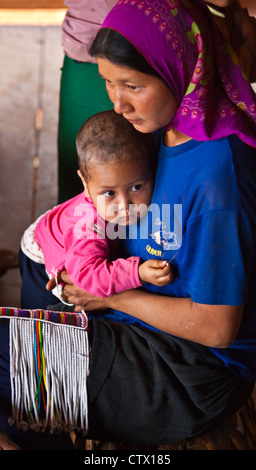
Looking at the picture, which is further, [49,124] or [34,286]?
[49,124]

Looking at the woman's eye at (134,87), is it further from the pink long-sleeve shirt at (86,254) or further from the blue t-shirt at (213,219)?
the pink long-sleeve shirt at (86,254)

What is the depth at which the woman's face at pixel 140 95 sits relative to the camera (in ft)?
3.24

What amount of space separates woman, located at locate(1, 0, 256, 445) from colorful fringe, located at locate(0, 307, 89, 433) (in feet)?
0.11

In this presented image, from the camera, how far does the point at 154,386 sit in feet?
3.79

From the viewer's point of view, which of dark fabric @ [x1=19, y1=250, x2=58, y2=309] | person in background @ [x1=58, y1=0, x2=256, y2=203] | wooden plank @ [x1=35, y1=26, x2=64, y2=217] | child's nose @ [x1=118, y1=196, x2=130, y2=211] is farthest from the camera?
wooden plank @ [x1=35, y1=26, x2=64, y2=217]

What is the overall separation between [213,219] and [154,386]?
437mm

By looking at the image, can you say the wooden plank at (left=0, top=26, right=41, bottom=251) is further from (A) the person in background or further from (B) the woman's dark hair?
(B) the woman's dark hair

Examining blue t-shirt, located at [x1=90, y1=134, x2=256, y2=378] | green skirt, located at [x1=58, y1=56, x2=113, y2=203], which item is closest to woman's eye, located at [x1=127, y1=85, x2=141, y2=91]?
blue t-shirt, located at [x1=90, y1=134, x2=256, y2=378]

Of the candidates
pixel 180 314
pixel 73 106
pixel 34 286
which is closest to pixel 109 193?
pixel 180 314

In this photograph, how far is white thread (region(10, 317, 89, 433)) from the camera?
1.12m

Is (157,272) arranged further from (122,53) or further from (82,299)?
(122,53)

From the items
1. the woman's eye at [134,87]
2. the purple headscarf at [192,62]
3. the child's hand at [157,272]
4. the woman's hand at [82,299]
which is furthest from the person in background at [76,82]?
the woman's hand at [82,299]

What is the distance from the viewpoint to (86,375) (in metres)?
1.13

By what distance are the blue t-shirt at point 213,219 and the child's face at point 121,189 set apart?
71 millimetres
